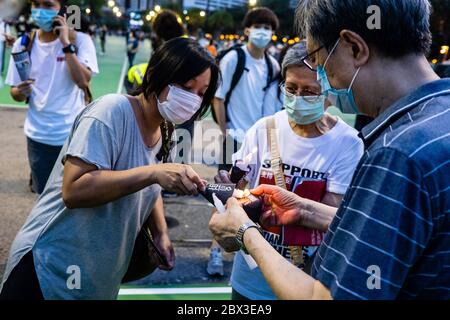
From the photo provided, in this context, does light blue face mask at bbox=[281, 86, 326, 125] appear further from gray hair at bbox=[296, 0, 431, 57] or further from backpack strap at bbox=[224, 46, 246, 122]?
backpack strap at bbox=[224, 46, 246, 122]

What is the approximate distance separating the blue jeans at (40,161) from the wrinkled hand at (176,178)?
2.09 meters

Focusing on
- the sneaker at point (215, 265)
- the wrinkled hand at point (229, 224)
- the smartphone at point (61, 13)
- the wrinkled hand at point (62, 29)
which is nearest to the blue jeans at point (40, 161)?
the wrinkled hand at point (62, 29)

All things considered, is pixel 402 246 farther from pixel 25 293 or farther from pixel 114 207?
pixel 25 293

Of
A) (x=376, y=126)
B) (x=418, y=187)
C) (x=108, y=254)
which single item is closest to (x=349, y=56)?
(x=376, y=126)

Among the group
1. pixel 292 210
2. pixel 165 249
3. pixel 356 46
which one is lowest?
pixel 165 249

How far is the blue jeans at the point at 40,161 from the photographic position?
356cm

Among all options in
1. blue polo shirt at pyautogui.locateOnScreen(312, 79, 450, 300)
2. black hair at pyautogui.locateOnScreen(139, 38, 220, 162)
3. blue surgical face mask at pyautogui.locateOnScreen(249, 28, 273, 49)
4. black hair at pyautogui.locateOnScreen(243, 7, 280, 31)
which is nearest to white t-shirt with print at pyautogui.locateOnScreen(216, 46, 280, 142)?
blue surgical face mask at pyautogui.locateOnScreen(249, 28, 273, 49)

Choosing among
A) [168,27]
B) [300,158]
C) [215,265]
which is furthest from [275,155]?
[168,27]

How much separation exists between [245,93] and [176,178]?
2994mm

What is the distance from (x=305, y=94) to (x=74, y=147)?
1139 millimetres

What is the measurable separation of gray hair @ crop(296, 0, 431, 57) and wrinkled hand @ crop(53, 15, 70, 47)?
2927 mm

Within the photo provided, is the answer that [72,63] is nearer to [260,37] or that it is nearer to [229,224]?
[260,37]

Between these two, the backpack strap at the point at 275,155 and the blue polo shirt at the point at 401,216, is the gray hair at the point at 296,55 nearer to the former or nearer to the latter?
the backpack strap at the point at 275,155

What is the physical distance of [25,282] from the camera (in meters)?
1.87
